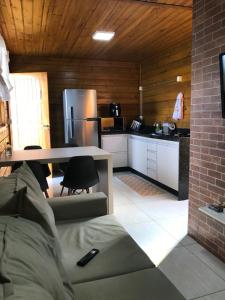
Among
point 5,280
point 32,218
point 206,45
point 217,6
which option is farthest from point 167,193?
point 5,280

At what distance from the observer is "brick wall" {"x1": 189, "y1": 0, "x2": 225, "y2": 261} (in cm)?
218

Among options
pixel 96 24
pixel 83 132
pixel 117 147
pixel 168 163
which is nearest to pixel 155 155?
pixel 168 163

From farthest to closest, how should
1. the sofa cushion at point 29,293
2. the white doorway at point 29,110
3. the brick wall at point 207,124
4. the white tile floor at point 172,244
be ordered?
the white doorway at point 29,110 < the brick wall at point 207,124 < the white tile floor at point 172,244 < the sofa cushion at point 29,293

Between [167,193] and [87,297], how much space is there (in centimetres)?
308

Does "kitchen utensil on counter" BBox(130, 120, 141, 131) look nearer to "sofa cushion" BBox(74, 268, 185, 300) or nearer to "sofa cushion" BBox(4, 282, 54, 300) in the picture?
"sofa cushion" BBox(74, 268, 185, 300)

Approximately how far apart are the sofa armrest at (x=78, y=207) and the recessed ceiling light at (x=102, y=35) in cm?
270

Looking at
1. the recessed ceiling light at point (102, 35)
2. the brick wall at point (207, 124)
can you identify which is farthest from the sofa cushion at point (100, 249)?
the recessed ceiling light at point (102, 35)

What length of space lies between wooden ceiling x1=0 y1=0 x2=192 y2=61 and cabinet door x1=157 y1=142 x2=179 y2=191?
170 cm

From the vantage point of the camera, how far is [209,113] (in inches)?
90.8

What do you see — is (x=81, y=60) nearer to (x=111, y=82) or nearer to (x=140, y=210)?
(x=111, y=82)

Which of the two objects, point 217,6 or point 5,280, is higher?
point 217,6

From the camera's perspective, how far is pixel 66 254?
5.12 ft

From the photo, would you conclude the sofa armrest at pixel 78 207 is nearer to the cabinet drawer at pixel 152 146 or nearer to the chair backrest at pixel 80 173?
the chair backrest at pixel 80 173

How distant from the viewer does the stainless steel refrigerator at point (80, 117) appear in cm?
511
